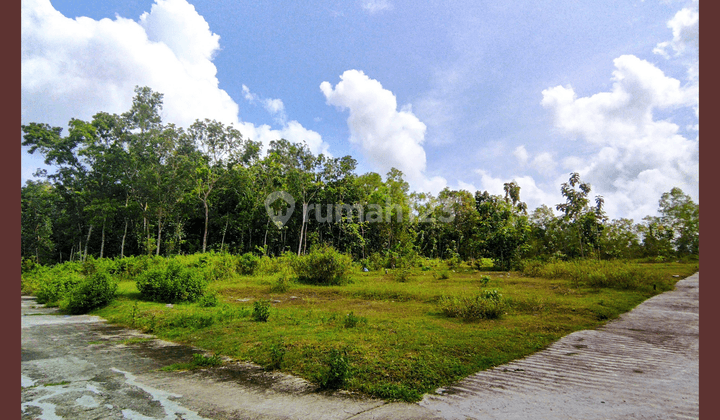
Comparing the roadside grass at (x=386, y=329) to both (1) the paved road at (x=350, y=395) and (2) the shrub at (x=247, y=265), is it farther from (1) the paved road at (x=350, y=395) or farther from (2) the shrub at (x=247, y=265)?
(2) the shrub at (x=247, y=265)

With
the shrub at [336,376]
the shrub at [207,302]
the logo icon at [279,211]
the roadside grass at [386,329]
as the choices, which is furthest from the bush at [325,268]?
the logo icon at [279,211]

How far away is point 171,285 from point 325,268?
22.0ft

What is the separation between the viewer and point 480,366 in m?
4.48

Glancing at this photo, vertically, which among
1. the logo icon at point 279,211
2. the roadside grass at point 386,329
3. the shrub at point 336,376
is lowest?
the roadside grass at point 386,329

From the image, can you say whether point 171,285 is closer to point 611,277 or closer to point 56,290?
point 56,290

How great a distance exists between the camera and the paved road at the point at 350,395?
10.6ft

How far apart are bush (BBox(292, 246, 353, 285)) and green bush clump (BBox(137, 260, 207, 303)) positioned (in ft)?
18.3

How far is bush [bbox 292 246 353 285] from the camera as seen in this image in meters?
15.3

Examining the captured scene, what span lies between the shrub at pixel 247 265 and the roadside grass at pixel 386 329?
6946 mm

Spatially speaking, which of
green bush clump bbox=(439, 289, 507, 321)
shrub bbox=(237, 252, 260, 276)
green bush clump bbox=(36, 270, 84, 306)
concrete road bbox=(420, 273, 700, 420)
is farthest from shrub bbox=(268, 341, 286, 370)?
shrub bbox=(237, 252, 260, 276)

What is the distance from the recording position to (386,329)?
6426 millimetres

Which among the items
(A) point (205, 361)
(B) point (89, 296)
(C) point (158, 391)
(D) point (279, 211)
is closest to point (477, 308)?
(A) point (205, 361)

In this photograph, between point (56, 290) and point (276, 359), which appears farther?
point (56, 290)

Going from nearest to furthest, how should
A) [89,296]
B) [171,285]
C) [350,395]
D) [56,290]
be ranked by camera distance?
[350,395]
[89,296]
[171,285]
[56,290]
